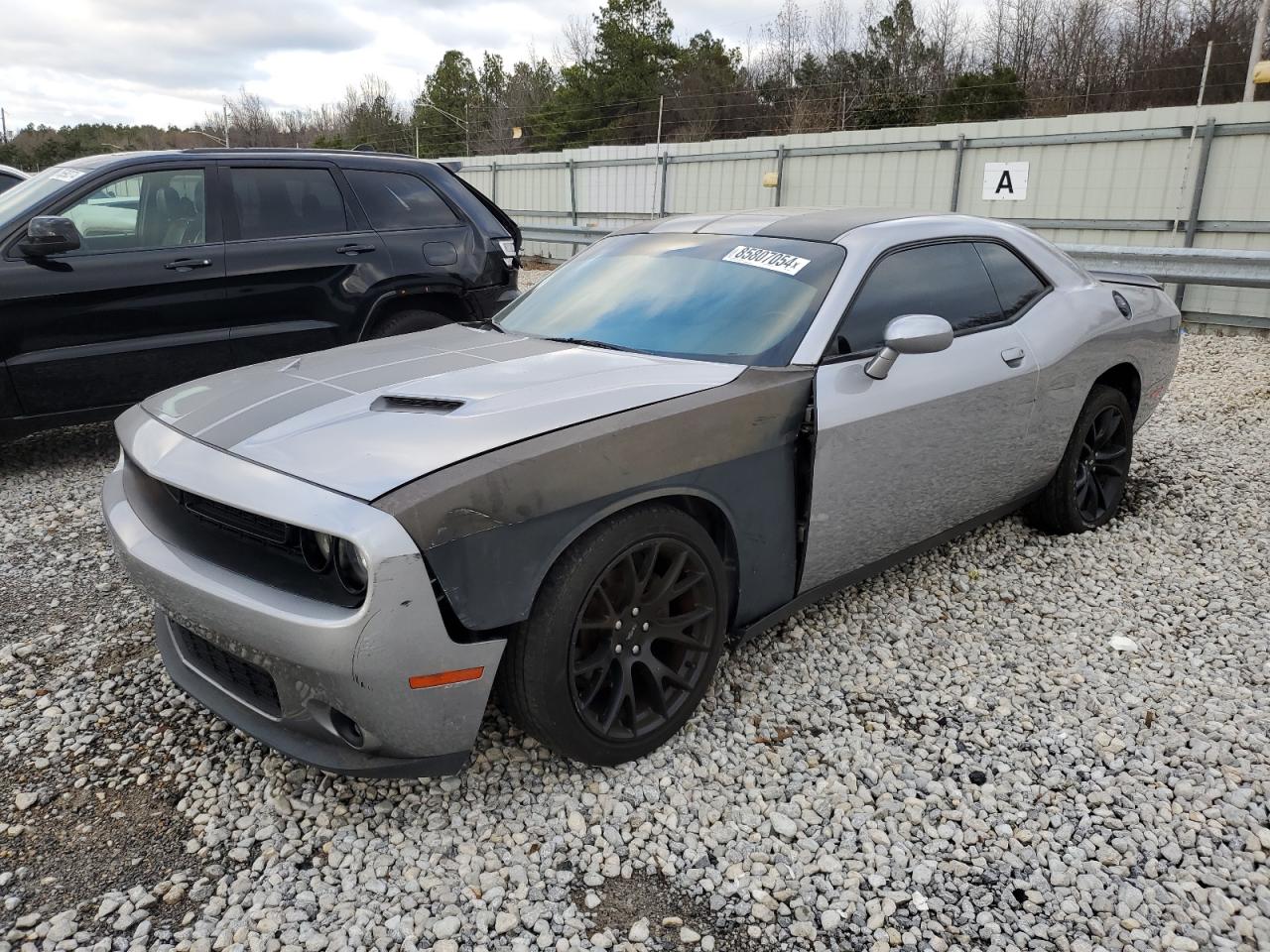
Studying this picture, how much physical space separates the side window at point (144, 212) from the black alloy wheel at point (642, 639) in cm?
427

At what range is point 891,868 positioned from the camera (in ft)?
7.97

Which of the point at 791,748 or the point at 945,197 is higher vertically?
the point at 945,197

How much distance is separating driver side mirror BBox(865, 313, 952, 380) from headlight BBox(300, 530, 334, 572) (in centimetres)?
186

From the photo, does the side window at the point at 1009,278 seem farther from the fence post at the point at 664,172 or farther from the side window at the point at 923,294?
the fence post at the point at 664,172

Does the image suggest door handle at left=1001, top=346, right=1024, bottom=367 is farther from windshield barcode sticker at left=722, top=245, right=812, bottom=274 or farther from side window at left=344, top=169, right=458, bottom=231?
side window at left=344, top=169, right=458, bottom=231

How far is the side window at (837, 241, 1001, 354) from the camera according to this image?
3.31 m

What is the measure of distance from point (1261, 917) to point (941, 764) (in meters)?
0.85

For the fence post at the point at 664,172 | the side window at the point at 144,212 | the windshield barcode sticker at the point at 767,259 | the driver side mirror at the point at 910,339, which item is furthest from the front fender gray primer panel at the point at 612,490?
the fence post at the point at 664,172

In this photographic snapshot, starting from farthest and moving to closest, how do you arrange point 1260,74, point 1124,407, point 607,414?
1. point 1260,74
2. point 1124,407
3. point 607,414

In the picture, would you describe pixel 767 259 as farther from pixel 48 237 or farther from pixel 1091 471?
pixel 48 237

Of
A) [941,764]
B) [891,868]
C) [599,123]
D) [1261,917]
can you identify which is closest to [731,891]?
[891,868]

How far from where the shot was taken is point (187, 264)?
5.50m

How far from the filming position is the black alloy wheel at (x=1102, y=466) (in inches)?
179

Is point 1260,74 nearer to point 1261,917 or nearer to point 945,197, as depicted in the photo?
point 945,197
